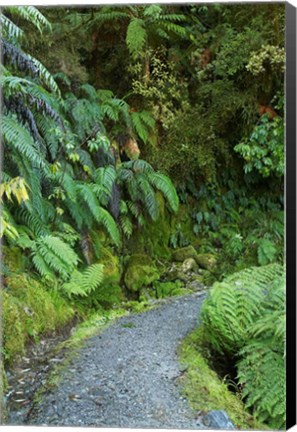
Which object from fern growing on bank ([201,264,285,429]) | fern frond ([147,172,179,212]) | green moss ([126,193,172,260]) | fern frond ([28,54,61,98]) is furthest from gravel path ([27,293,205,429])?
fern frond ([28,54,61,98])

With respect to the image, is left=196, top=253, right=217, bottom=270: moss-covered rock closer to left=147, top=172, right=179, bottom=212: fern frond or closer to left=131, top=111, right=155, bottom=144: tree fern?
left=147, top=172, right=179, bottom=212: fern frond

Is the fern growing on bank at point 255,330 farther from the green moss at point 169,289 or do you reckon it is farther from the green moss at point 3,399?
the green moss at point 3,399

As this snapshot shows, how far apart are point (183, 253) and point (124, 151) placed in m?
0.64

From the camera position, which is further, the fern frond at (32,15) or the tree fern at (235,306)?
the fern frond at (32,15)

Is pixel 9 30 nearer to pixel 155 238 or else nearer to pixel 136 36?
pixel 136 36

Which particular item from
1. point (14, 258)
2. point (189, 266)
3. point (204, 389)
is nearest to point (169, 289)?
point (189, 266)

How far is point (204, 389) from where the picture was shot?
2756mm

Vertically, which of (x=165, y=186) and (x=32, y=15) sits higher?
(x=32, y=15)

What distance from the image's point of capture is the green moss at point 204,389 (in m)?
2.69

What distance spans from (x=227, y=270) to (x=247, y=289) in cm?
14

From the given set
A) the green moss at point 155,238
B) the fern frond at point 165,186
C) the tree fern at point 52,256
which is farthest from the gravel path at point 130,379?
the fern frond at point 165,186

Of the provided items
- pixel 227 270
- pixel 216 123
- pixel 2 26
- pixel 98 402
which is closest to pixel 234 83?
pixel 216 123

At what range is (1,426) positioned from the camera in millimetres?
2869

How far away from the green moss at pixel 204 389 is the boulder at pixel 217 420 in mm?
18
